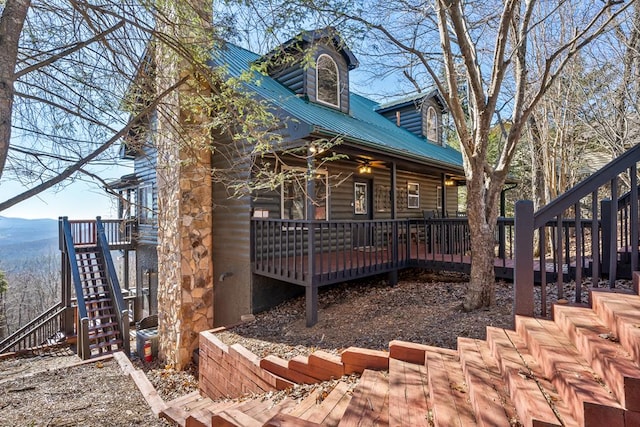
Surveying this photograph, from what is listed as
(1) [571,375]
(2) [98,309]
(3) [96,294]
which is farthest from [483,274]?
(3) [96,294]

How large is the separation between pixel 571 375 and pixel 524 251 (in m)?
1.29

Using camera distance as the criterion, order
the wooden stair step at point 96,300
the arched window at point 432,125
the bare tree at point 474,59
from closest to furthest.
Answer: the bare tree at point 474,59 → the wooden stair step at point 96,300 → the arched window at point 432,125

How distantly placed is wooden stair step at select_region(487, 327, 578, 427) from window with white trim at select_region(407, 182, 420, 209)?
30.3 feet

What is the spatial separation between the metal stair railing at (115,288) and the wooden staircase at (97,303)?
0.68 ft

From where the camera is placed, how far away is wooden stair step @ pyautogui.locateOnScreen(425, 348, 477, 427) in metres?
2.05

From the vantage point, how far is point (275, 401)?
331 cm

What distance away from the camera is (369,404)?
8.09 feet

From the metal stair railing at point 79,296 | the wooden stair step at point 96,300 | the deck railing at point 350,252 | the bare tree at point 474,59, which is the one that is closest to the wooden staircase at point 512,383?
the bare tree at point 474,59

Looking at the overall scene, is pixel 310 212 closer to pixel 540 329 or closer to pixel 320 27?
pixel 320 27

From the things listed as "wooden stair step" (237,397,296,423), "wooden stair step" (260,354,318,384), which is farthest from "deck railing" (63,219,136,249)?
"wooden stair step" (237,397,296,423)

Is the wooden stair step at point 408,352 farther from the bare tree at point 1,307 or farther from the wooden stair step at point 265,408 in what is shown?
the bare tree at point 1,307

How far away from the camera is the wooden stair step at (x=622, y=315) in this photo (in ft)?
6.29

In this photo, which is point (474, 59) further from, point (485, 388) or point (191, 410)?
point (191, 410)

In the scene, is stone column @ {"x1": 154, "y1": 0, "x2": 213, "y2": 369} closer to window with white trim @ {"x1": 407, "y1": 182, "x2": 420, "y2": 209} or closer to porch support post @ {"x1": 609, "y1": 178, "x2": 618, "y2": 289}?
porch support post @ {"x1": 609, "y1": 178, "x2": 618, "y2": 289}
